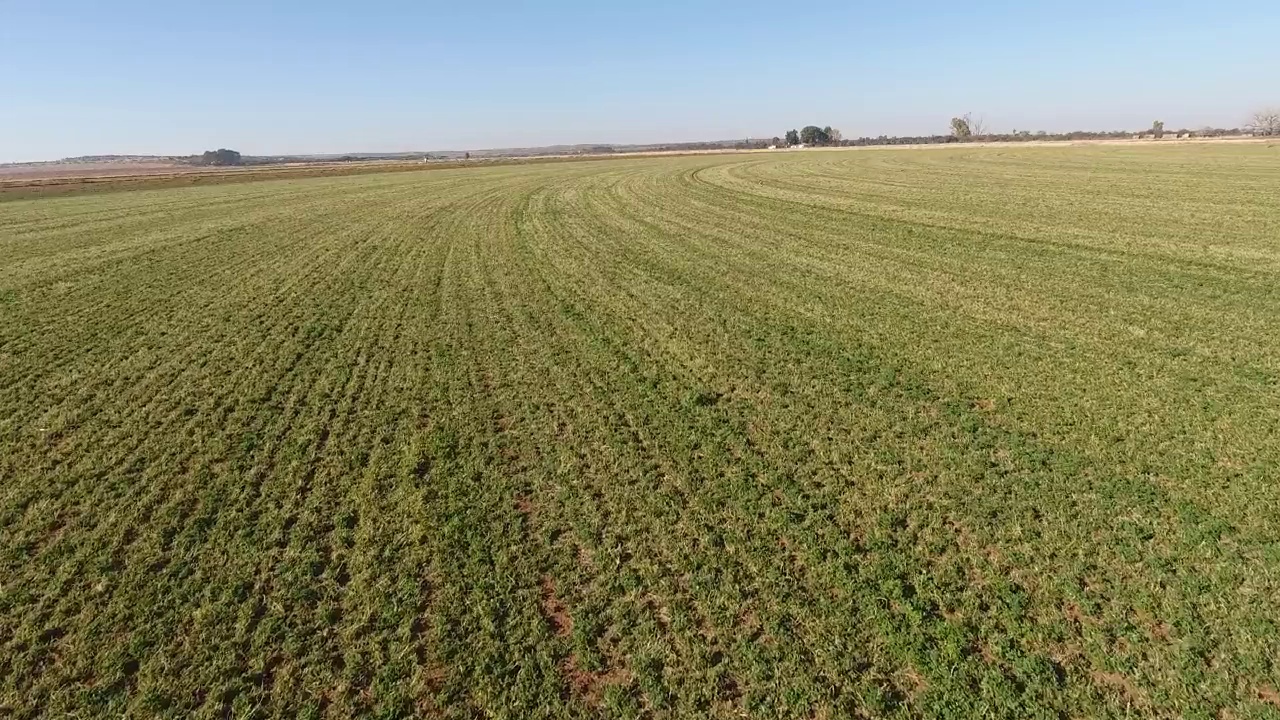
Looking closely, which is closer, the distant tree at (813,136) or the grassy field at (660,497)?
the grassy field at (660,497)

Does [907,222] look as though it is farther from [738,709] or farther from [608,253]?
[738,709]

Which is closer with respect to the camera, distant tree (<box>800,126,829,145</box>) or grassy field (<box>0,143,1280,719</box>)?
grassy field (<box>0,143,1280,719</box>)

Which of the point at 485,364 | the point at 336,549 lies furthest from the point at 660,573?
the point at 485,364

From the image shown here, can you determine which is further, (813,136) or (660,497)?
(813,136)
